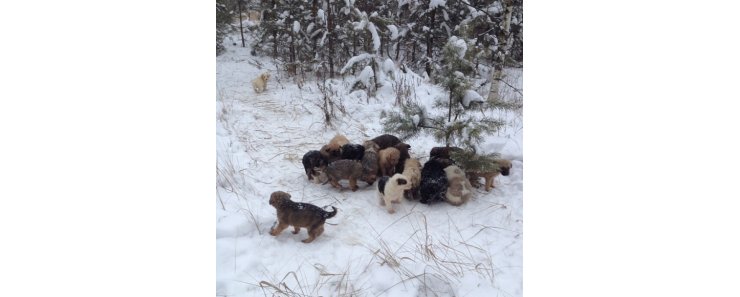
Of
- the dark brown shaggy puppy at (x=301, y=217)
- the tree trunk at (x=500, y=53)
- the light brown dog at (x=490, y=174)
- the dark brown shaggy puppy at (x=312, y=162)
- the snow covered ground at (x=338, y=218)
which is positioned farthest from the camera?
the dark brown shaggy puppy at (x=312, y=162)

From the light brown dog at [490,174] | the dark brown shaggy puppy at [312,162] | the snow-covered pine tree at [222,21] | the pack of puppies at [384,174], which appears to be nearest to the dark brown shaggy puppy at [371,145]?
the pack of puppies at [384,174]

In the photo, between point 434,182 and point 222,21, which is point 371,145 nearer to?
point 434,182

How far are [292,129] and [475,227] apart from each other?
1.31 m

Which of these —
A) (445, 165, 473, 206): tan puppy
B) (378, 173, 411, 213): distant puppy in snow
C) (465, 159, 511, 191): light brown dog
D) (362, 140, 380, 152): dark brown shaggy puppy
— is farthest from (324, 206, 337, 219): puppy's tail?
(465, 159, 511, 191): light brown dog

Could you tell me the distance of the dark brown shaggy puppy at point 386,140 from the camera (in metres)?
2.99

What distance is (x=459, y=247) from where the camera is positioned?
2480 millimetres

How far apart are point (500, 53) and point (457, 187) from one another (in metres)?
0.87

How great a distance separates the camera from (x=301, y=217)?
2510mm

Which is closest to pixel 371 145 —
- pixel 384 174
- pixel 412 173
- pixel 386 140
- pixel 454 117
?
pixel 386 140

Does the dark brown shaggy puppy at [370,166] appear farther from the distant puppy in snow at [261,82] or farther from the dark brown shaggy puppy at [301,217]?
the distant puppy in snow at [261,82]

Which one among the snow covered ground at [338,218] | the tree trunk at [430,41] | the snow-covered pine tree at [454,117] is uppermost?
the tree trunk at [430,41]

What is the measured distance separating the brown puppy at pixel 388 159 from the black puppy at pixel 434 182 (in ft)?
Answer: 0.65
